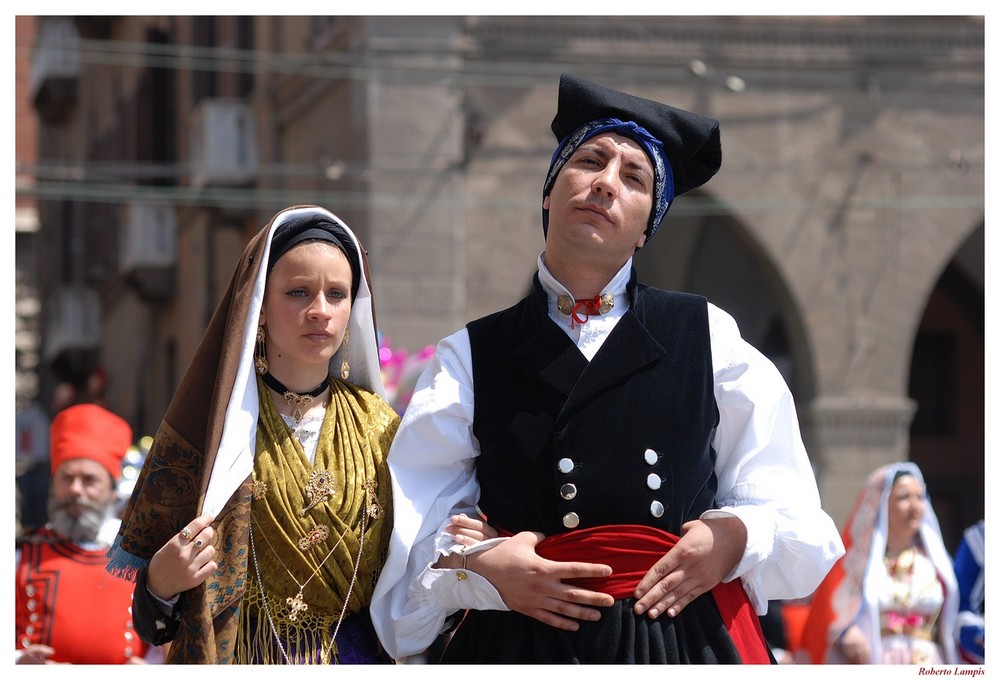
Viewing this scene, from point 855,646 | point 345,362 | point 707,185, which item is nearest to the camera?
point 345,362

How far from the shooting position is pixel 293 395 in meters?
3.66

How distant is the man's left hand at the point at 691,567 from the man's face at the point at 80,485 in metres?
3.27

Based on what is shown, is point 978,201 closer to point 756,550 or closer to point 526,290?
point 526,290

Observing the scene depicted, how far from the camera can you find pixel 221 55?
15469mm

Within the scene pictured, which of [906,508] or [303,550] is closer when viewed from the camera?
[303,550]

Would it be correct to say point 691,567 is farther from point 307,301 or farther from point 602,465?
point 307,301

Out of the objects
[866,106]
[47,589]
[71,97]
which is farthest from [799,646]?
[71,97]

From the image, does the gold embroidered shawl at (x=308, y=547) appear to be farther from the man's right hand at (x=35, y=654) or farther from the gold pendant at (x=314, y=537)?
the man's right hand at (x=35, y=654)

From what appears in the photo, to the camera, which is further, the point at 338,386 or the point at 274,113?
the point at 274,113

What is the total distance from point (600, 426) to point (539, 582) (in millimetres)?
358

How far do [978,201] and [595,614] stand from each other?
1181cm

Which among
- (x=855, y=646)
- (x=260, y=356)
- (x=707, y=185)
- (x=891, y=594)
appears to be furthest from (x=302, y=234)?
(x=707, y=185)

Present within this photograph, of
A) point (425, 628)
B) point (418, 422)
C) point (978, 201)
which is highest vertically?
point (978, 201)

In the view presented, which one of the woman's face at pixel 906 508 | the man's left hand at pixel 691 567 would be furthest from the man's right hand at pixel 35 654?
the woman's face at pixel 906 508
